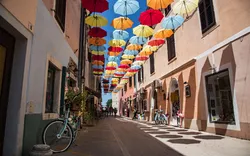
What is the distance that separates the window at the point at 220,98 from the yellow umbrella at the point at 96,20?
6205 millimetres

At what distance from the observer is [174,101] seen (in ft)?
40.2

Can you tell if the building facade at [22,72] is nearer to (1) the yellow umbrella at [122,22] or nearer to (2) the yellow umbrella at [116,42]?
(1) the yellow umbrella at [122,22]

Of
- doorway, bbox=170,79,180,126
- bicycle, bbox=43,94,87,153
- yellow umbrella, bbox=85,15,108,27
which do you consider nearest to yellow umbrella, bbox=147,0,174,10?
yellow umbrella, bbox=85,15,108,27

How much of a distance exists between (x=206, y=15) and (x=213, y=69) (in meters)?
2.71

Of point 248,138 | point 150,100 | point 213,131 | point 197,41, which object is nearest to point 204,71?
point 197,41

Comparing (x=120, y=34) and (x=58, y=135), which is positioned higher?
(x=120, y=34)

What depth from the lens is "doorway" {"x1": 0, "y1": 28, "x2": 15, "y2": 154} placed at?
3299 mm

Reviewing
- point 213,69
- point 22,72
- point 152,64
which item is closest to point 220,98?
point 213,69

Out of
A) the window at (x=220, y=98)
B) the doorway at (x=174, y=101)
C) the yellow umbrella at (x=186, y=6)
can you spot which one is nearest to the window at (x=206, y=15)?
the yellow umbrella at (x=186, y=6)

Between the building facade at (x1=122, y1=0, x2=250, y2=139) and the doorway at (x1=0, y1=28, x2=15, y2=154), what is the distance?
22.9ft

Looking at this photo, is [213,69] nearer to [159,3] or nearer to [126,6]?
[159,3]

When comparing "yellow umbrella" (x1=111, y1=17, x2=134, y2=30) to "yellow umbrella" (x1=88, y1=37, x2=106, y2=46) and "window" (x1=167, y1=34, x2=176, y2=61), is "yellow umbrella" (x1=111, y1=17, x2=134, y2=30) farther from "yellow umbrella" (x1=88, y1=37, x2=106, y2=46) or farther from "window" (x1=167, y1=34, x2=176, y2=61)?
"window" (x1=167, y1=34, x2=176, y2=61)

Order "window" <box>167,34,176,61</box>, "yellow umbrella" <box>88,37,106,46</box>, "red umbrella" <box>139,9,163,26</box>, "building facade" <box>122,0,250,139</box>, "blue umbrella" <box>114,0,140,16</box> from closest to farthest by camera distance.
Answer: "building facade" <box>122,0,250,139</box>
"red umbrella" <box>139,9,163,26</box>
"blue umbrella" <box>114,0,140,16</box>
"yellow umbrella" <box>88,37,106,46</box>
"window" <box>167,34,176,61</box>

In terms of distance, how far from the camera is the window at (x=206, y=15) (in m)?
8.23
